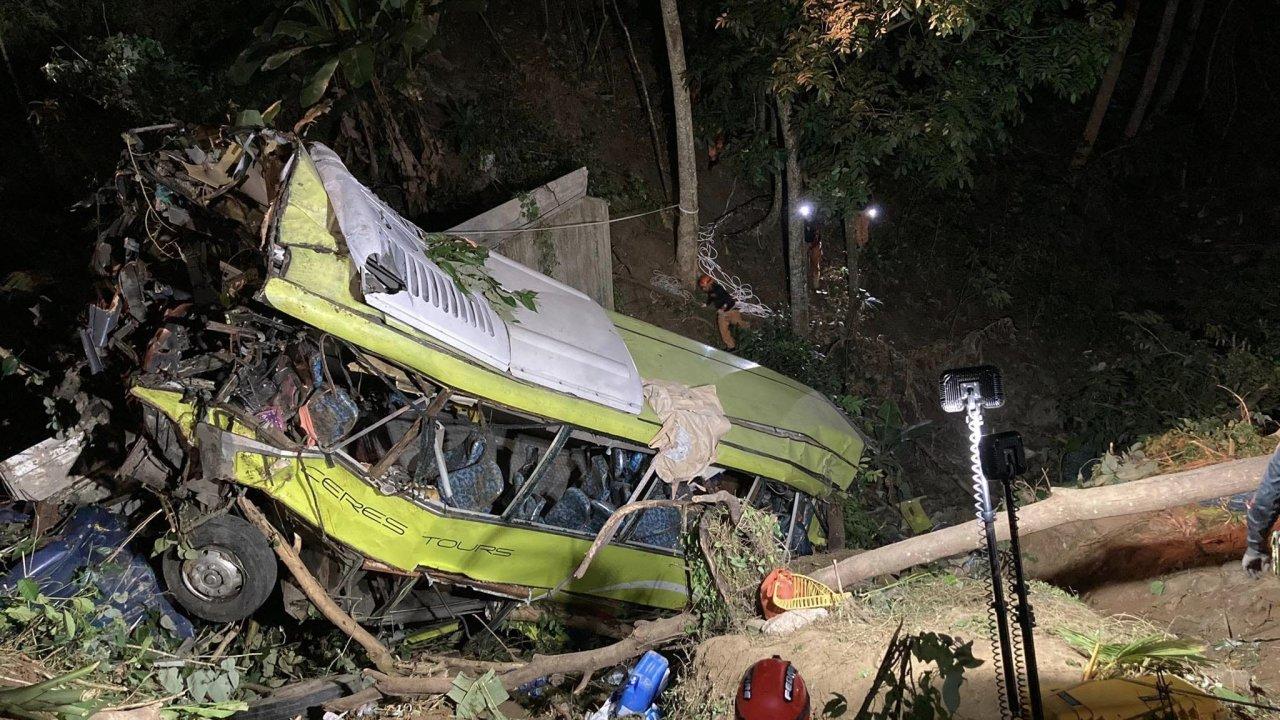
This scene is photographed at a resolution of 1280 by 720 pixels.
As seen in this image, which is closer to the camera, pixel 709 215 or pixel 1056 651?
pixel 1056 651

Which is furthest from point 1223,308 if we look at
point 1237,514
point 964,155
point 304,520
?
point 304,520

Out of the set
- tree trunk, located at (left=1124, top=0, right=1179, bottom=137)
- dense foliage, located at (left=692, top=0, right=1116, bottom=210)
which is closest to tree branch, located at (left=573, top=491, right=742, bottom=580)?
dense foliage, located at (left=692, top=0, right=1116, bottom=210)

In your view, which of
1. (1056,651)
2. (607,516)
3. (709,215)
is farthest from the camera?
(709,215)

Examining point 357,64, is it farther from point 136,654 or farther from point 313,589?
point 136,654

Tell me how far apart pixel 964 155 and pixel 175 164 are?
7.36m

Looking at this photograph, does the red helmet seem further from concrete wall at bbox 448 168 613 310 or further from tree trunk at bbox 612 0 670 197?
tree trunk at bbox 612 0 670 197

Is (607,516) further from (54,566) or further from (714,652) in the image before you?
(54,566)

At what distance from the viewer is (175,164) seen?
4660 millimetres

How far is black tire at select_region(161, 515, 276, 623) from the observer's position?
4773mm

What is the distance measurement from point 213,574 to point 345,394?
1.35m

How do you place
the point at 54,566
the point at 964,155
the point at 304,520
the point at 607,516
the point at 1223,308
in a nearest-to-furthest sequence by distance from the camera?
the point at 304,520 < the point at 54,566 < the point at 607,516 < the point at 964,155 < the point at 1223,308

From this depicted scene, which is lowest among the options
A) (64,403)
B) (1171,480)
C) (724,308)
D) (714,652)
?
(714,652)

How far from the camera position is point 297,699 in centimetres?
477

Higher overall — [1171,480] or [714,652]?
[1171,480]
